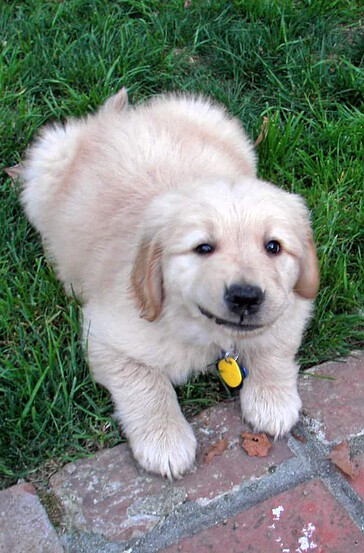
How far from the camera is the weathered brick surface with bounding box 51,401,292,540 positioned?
2.16 meters

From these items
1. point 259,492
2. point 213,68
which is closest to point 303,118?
point 213,68

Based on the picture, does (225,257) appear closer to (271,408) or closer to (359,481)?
(271,408)

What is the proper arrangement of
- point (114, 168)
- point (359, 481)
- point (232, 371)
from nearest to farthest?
point (359, 481)
point (232, 371)
point (114, 168)

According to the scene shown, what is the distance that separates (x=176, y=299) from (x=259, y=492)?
0.66 m

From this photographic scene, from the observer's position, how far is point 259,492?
2223mm

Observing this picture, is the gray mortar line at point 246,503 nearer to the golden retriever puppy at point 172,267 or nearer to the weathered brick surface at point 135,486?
the weathered brick surface at point 135,486

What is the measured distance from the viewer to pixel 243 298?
6.63 ft

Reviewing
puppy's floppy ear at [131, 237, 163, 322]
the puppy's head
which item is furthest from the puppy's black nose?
puppy's floppy ear at [131, 237, 163, 322]

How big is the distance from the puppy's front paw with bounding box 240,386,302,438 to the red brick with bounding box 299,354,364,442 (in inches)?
3.4

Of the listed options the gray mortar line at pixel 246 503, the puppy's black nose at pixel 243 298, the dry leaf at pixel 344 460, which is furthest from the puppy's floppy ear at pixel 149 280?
the dry leaf at pixel 344 460

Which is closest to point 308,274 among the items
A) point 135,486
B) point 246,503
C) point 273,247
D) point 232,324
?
point 273,247

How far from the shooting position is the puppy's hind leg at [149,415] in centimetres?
227

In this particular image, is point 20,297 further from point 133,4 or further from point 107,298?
point 133,4

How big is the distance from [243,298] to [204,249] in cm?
25
